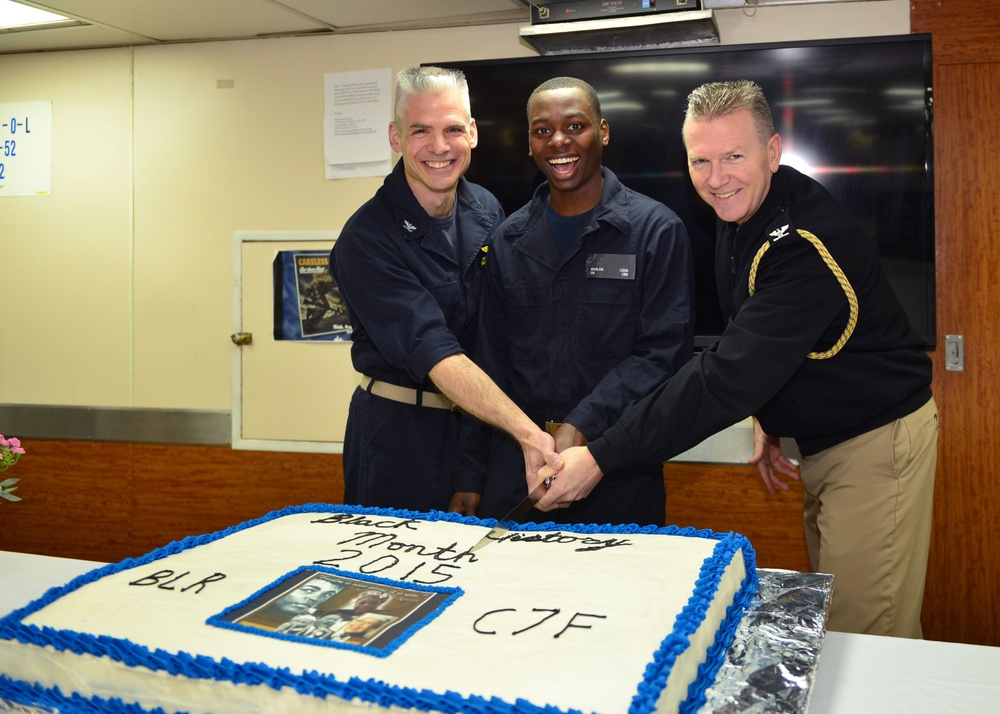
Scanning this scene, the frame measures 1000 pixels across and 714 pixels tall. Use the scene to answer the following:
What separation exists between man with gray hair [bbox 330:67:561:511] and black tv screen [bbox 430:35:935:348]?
39.2 inches

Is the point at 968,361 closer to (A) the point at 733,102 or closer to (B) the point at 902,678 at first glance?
(A) the point at 733,102

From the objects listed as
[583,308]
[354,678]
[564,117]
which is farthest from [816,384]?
[354,678]

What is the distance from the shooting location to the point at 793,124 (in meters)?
2.93

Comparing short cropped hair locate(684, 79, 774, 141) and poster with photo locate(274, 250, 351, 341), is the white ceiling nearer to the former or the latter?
poster with photo locate(274, 250, 351, 341)

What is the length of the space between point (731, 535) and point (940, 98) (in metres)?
2.24

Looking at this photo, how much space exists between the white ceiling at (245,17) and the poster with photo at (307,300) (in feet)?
2.92

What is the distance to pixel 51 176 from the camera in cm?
394

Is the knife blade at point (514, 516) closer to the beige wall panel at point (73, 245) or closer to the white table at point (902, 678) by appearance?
the white table at point (902, 678)

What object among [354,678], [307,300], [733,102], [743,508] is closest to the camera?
[354,678]

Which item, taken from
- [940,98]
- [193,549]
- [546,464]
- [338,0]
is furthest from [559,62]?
[193,549]

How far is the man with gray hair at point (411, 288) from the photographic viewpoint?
208cm

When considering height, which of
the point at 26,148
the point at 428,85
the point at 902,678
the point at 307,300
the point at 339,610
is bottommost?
the point at 902,678

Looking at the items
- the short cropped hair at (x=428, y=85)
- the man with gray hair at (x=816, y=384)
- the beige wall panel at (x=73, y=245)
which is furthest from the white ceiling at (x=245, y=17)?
the man with gray hair at (x=816, y=384)

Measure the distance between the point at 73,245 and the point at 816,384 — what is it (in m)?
3.36
